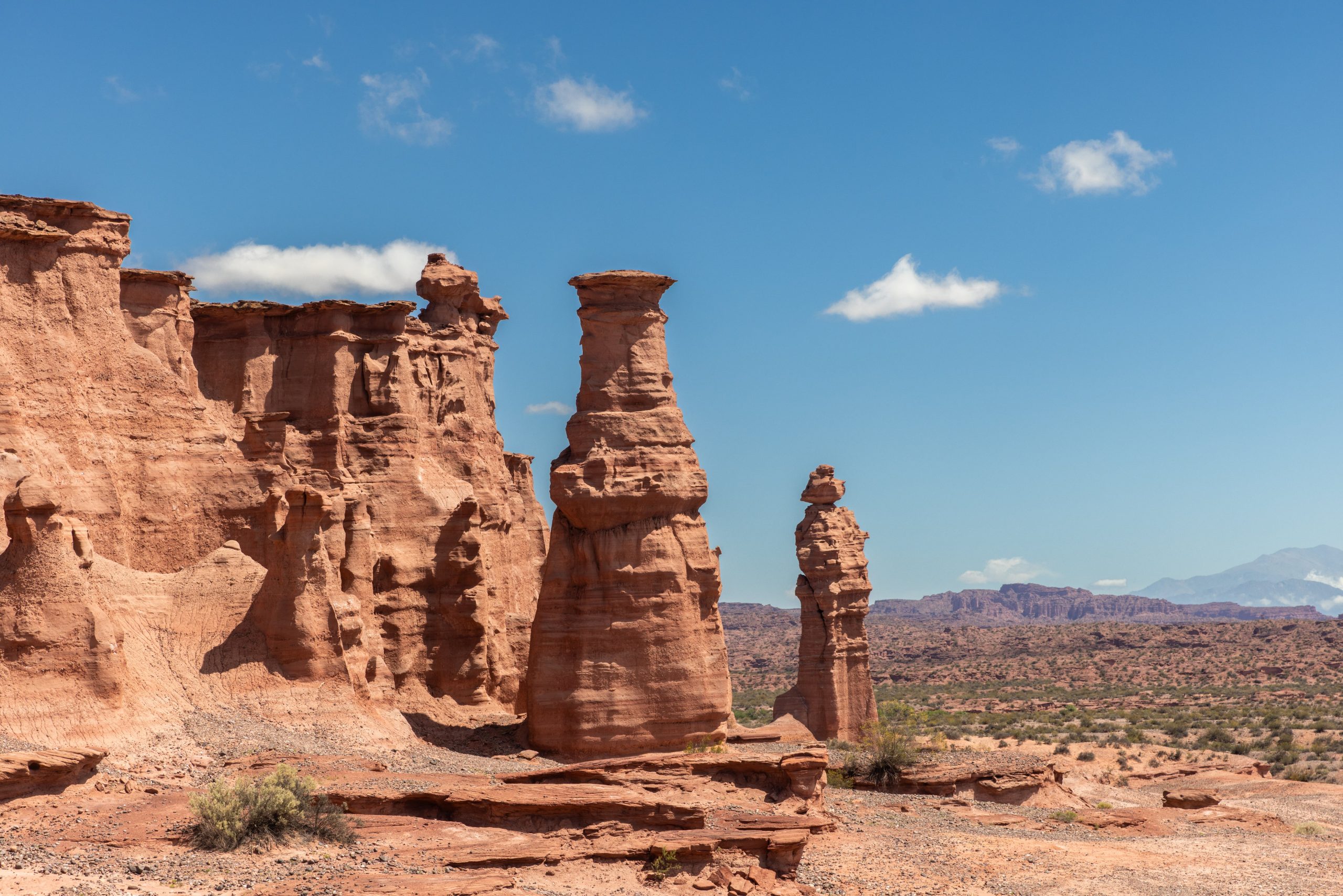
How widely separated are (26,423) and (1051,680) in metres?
76.2

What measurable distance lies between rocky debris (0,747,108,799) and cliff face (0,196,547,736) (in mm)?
1977

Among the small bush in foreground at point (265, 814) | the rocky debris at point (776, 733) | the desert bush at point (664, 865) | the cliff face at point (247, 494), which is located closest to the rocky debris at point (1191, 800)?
the rocky debris at point (776, 733)

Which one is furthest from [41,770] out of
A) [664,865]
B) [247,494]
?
[247,494]

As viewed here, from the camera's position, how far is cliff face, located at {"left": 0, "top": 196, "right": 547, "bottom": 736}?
26.4 m

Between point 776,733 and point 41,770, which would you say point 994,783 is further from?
point 41,770

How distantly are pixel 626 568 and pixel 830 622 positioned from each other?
17.1 m

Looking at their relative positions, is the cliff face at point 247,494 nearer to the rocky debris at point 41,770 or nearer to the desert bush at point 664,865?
the rocky debris at point 41,770

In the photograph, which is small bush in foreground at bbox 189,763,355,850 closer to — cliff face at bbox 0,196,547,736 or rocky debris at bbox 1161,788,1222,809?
cliff face at bbox 0,196,547,736

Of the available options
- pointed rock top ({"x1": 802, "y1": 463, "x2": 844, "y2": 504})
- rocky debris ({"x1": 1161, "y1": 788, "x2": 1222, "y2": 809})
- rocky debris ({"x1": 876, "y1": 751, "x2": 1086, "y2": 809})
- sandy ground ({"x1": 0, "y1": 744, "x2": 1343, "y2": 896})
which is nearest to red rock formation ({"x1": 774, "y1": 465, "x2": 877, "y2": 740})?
pointed rock top ({"x1": 802, "y1": 463, "x2": 844, "y2": 504})

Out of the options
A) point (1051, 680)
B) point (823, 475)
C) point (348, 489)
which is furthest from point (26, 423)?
point (1051, 680)

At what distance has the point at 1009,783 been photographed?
113ft

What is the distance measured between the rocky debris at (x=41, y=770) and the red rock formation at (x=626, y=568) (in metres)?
12.4

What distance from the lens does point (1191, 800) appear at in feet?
117

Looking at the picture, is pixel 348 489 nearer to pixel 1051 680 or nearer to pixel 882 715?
pixel 882 715
